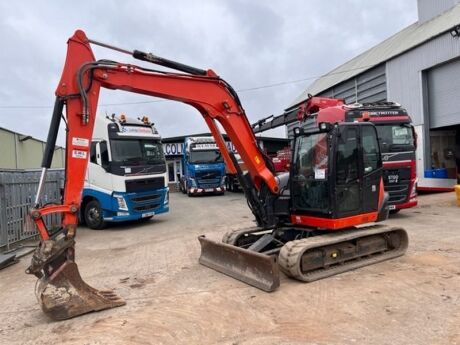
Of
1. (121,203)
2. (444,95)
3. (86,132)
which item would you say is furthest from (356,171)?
(444,95)

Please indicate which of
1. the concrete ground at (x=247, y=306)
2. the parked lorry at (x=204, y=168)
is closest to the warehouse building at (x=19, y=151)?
the parked lorry at (x=204, y=168)

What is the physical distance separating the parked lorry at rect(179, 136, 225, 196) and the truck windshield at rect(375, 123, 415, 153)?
40.1ft

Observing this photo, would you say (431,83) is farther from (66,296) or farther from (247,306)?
(66,296)

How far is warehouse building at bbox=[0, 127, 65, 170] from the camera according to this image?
71.3ft

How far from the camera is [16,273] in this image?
25.8 ft

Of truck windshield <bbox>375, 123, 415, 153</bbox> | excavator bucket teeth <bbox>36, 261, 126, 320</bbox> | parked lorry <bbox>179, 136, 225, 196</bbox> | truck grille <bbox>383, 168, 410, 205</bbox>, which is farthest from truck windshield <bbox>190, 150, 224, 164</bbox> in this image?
excavator bucket teeth <bbox>36, 261, 126, 320</bbox>

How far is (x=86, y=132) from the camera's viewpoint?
227 inches

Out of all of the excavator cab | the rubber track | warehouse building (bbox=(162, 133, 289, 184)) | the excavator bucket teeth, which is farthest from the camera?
warehouse building (bbox=(162, 133, 289, 184))

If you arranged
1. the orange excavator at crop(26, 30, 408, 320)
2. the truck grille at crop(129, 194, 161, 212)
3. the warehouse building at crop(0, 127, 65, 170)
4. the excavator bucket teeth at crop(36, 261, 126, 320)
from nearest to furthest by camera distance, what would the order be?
the excavator bucket teeth at crop(36, 261, 126, 320)
the orange excavator at crop(26, 30, 408, 320)
the truck grille at crop(129, 194, 161, 212)
the warehouse building at crop(0, 127, 65, 170)

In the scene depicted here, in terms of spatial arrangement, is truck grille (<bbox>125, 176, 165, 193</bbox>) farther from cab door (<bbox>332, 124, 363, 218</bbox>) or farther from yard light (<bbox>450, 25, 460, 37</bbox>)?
yard light (<bbox>450, 25, 460, 37</bbox>)

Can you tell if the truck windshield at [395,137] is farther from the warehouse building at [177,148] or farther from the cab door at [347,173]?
the warehouse building at [177,148]

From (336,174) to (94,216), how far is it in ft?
27.5

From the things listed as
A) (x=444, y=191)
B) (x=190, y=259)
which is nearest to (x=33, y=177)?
(x=190, y=259)

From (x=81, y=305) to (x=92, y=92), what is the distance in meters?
2.73
